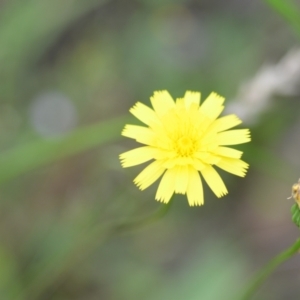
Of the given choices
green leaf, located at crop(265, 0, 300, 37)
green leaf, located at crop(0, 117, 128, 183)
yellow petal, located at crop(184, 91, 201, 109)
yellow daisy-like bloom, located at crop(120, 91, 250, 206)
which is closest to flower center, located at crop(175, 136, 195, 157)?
yellow daisy-like bloom, located at crop(120, 91, 250, 206)

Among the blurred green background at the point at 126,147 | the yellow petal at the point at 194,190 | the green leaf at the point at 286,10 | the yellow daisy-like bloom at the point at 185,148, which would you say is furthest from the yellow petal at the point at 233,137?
the blurred green background at the point at 126,147

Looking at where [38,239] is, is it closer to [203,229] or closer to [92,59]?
[203,229]

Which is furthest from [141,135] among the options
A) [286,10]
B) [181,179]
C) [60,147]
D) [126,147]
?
[126,147]

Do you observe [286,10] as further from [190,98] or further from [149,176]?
[149,176]

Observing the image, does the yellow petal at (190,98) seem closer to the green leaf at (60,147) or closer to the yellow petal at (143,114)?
the yellow petal at (143,114)

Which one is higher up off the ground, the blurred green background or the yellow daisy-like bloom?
the blurred green background

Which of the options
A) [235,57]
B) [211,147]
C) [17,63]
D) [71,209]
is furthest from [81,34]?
[211,147]

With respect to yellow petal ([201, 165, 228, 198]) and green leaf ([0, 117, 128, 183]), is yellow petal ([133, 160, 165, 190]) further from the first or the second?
green leaf ([0, 117, 128, 183])
